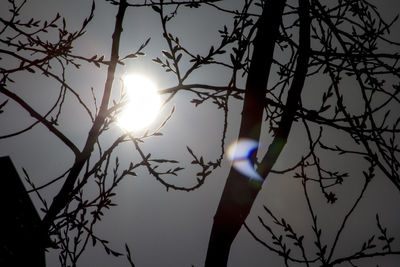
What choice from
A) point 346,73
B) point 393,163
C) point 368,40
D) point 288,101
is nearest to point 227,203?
point 288,101

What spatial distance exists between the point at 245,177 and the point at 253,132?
0.85 ft

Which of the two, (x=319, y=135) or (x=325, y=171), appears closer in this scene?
(x=319, y=135)

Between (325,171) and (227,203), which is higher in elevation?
(325,171)

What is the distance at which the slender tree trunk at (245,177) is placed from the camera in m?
1.58

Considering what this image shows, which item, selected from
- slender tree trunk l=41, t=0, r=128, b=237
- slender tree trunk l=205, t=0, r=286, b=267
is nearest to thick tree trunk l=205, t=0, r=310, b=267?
slender tree trunk l=205, t=0, r=286, b=267

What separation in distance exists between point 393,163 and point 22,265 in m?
2.48

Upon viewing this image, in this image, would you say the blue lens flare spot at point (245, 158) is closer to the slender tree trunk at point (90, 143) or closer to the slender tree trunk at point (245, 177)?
the slender tree trunk at point (245, 177)

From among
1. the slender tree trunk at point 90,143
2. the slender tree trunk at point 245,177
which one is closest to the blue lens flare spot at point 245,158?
the slender tree trunk at point 245,177

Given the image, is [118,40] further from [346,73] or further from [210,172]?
[346,73]

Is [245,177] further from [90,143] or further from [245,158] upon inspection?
[90,143]

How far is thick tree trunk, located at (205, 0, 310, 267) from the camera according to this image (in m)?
1.59

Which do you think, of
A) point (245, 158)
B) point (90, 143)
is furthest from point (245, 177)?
point (90, 143)

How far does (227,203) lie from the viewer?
163 centimetres

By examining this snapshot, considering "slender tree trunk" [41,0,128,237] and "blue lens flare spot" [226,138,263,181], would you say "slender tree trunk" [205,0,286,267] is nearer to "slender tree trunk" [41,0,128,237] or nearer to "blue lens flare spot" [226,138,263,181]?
"blue lens flare spot" [226,138,263,181]
